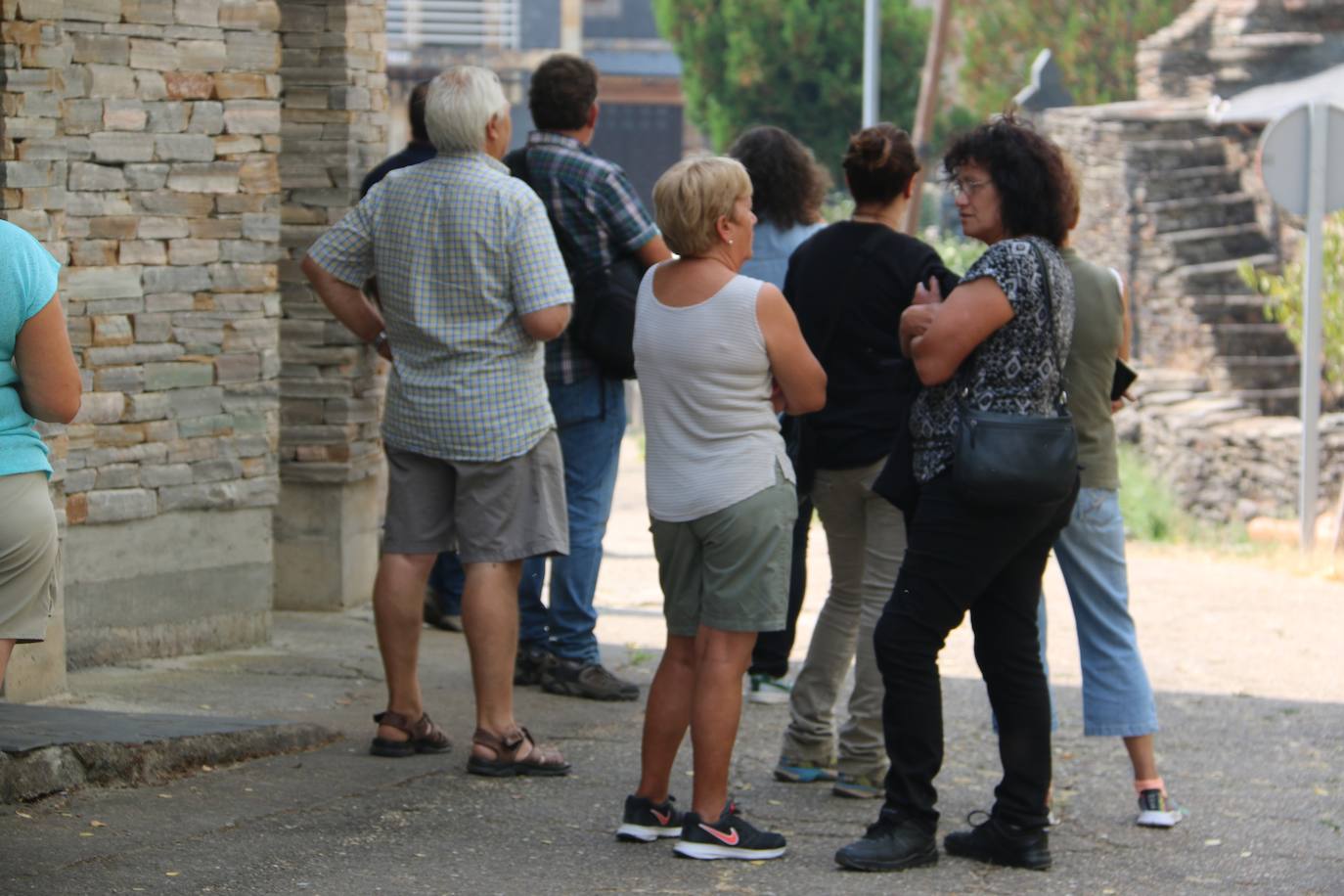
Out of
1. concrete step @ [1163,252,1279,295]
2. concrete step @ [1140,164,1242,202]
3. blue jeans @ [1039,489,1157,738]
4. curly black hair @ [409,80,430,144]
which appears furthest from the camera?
concrete step @ [1140,164,1242,202]

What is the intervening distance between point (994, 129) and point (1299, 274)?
14.0 m

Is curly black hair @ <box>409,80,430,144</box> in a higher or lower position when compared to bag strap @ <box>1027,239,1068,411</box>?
higher

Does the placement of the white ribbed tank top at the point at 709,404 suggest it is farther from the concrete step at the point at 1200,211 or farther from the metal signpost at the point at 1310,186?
the concrete step at the point at 1200,211

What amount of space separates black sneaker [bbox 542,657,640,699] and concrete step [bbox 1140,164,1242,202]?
1754 centimetres

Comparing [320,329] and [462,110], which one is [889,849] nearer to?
[462,110]

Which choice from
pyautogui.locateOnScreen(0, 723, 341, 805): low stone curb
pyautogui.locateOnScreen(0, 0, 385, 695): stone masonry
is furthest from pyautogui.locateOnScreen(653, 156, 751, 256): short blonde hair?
pyautogui.locateOnScreen(0, 0, 385, 695): stone masonry

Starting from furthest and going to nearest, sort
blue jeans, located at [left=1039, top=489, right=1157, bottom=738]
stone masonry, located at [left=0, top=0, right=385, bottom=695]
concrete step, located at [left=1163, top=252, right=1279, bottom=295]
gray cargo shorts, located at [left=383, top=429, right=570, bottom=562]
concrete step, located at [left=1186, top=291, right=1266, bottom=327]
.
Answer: concrete step, located at [left=1163, top=252, right=1279, bottom=295], concrete step, located at [left=1186, top=291, right=1266, bottom=327], stone masonry, located at [left=0, top=0, right=385, bottom=695], gray cargo shorts, located at [left=383, top=429, right=570, bottom=562], blue jeans, located at [left=1039, top=489, right=1157, bottom=738]

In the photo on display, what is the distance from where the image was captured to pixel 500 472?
557 centimetres

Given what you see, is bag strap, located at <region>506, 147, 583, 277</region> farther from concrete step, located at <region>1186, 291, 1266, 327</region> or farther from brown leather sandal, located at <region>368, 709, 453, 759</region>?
concrete step, located at <region>1186, 291, 1266, 327</region>

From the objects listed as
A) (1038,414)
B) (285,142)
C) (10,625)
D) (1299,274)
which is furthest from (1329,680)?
(1299,274)

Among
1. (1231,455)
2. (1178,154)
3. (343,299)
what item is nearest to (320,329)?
(343,299)

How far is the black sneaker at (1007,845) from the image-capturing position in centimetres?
488

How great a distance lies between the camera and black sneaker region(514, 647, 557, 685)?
6.85 meters

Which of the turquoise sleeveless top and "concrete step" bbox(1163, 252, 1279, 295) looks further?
"concrete step" bbox(1163, 252, 1279, 295)
